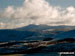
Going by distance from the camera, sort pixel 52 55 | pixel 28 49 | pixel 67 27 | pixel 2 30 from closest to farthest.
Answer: pixel 52 55 → pixel 28 49 → pixel 2 30 → pixel 67 27

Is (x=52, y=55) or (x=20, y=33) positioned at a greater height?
(x=20, y=33)

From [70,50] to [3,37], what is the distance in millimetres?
11798

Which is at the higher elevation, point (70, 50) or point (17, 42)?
point (17, 42)

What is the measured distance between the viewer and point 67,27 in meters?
28.9

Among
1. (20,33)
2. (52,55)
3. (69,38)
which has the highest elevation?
(20,33)

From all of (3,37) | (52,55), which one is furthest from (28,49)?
(3,37)

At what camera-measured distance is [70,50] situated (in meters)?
A: 22.5

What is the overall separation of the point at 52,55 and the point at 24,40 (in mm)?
5952

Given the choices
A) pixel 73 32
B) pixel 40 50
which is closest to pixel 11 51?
pixel 40 50

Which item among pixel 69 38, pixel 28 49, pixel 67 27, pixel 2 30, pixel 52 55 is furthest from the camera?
pixel 67 27

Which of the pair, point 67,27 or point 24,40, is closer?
point 24,40

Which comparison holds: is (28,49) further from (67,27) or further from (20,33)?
(67,27)

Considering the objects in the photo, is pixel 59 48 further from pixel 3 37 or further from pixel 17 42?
pixel 3 37

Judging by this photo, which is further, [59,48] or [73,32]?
[73,32]
